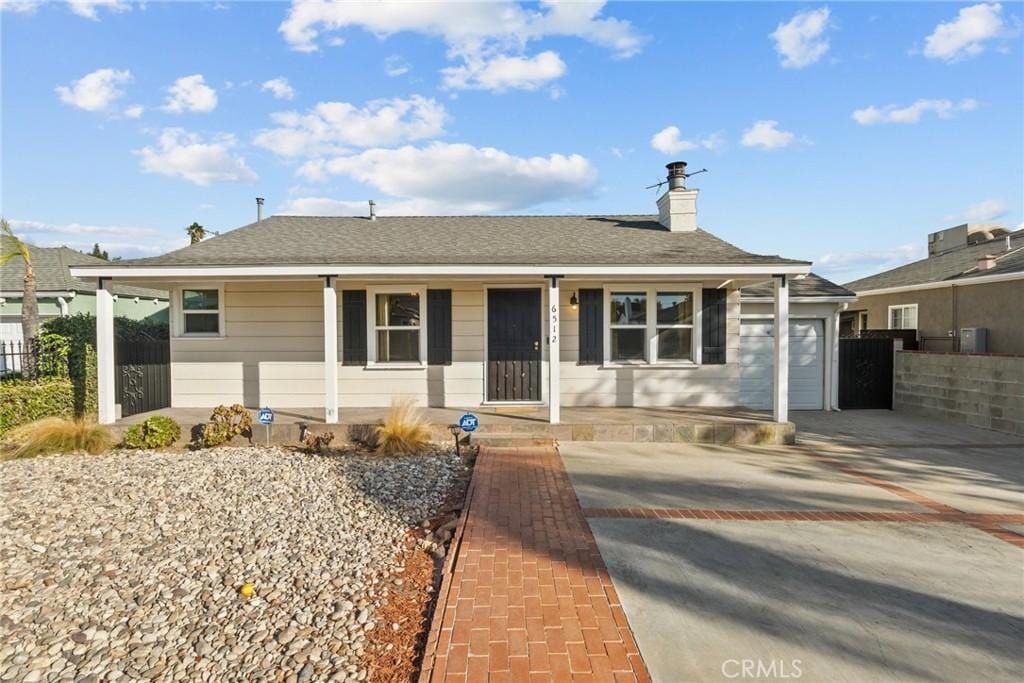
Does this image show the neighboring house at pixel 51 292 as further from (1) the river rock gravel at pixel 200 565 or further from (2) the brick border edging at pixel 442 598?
(2) the brick border edging at pixel 442 598

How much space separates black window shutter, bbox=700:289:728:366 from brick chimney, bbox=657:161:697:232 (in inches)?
66.1

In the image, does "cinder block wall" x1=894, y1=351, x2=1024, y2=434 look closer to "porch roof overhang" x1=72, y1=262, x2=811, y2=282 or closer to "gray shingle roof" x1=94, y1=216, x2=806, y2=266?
"porch roof overhang" x1=72, y1=262, x2=811, y2=282

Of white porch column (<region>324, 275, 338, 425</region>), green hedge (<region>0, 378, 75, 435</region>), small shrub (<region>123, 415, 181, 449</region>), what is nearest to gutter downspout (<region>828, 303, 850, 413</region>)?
white porch column (<region>324, 275, 338, 425</region>)

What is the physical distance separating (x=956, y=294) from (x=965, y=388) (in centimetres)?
465

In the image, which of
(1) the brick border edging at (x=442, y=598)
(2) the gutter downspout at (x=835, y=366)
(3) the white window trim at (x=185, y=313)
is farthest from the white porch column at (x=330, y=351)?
(2) the gutter downspout at (x=835, y=366)

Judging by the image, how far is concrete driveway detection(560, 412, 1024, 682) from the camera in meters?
2.75

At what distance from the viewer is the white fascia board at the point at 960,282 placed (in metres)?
10.9

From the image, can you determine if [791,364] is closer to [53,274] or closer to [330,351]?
[330,351]

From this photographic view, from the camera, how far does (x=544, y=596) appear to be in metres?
3.24

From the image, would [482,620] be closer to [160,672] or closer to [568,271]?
[160,672]

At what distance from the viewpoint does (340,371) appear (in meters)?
9.52

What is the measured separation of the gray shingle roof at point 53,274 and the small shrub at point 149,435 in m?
7.23

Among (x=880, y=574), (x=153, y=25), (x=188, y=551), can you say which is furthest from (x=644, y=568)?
(x=153, y=25)

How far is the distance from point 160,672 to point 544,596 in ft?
7.02
